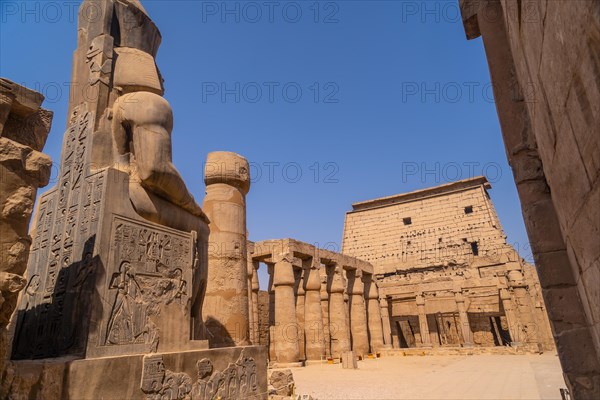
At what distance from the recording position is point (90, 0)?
4.77 m

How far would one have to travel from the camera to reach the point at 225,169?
6.73 meters

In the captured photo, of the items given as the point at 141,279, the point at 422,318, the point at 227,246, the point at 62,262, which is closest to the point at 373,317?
the point at 422,318

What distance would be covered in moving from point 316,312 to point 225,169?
1073 cm

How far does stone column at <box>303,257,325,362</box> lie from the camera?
15.4 meters

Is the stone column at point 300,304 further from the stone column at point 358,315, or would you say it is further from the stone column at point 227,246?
the stone column at point 227,246

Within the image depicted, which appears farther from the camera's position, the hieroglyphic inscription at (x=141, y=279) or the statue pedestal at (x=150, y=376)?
the hieroglyphic inscription at (x=141, y=279)

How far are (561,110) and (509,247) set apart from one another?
26.7m

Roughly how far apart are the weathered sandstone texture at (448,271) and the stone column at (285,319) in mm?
8449

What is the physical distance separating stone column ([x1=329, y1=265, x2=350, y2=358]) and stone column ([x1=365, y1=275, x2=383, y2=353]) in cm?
315

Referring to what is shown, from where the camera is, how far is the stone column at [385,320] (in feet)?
70.6

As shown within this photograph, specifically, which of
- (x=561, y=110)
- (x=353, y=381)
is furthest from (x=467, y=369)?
(x=561, y=110)

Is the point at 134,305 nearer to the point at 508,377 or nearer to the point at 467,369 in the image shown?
the point at 508,377

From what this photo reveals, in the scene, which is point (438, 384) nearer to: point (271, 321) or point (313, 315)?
point (313, 315)

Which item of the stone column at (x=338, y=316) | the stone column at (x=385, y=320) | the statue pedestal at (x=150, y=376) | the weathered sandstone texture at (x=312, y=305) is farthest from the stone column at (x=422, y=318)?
the statue pedestal at (x=150, y=376)
